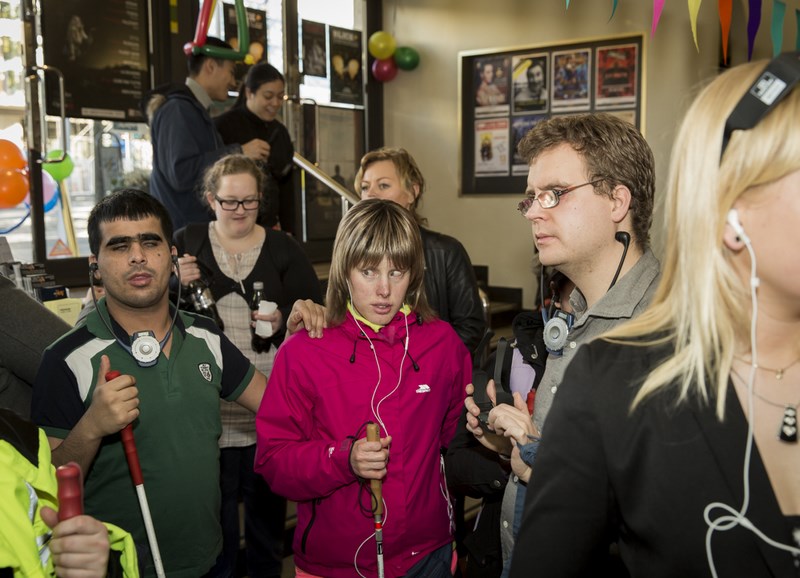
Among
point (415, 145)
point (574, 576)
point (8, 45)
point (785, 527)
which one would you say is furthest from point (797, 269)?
point (415, 145)

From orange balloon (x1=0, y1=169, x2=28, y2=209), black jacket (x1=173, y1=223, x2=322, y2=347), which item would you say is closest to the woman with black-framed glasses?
black jacket (x1=173, y1=223, x2=322, y2=347)

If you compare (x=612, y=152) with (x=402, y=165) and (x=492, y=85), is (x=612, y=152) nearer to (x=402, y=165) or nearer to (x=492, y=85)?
(x=402, y=165)

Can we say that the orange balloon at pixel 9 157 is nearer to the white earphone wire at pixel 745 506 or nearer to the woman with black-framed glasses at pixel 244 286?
the woman with black-framed glasses at pixel 244 286

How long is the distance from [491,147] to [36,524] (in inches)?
269

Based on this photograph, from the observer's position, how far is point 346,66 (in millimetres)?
7828

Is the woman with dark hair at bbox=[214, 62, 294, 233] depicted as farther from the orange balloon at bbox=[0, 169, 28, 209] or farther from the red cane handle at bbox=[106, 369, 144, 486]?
the red cane handle at bbox=[106, 369, 144, 486]

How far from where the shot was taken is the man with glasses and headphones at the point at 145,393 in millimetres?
1885

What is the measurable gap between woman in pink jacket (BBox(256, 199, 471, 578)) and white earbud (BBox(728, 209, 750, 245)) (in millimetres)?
1059

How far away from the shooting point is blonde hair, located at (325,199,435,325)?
2049 mm

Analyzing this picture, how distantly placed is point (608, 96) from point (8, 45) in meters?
4.79

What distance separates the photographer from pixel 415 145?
819 centimetres

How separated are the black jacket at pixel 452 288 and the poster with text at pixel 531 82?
4653mm

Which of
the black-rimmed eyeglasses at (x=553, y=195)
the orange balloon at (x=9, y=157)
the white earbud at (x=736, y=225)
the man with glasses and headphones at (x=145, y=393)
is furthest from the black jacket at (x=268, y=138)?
the white earbud at (x=736, y=225)

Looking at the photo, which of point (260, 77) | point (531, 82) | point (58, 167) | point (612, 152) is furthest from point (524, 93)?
point (612, 152)
